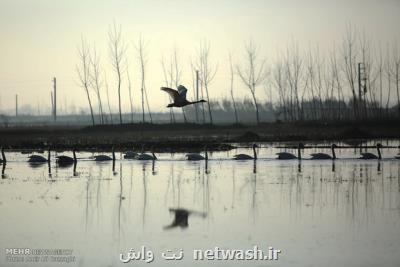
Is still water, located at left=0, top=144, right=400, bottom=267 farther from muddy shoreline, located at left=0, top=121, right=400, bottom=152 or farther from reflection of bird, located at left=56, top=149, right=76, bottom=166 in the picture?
muddy shoreline, located at left=0, top=121, right=400, bottom=152

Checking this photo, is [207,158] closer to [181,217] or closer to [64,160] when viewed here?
[64,160]

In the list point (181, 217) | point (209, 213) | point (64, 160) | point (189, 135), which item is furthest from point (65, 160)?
point (189, 135)

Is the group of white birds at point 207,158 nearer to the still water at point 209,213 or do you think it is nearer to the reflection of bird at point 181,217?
the still water at point 209,213

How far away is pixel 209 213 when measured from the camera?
17.9 meters

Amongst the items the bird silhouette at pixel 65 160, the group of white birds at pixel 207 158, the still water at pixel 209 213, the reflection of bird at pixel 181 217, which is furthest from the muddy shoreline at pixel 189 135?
the reflection of bird at pixel 181 217

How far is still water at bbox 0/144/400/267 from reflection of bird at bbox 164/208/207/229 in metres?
0.03

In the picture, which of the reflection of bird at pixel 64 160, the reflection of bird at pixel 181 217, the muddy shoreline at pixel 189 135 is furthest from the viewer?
the muddy shoreline at pixel 189 135

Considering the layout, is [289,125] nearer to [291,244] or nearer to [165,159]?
[165,159]

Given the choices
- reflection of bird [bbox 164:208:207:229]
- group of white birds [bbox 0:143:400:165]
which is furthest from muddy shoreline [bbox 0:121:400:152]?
reflection of bird [bbox 164:208:207:229]

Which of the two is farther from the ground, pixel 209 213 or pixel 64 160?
pixel 64 160

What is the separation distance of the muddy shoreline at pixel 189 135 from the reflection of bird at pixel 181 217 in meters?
26.1

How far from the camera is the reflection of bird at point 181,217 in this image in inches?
637

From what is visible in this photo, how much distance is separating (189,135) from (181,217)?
45.3 meters

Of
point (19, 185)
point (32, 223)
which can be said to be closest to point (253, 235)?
point (32, 223)
